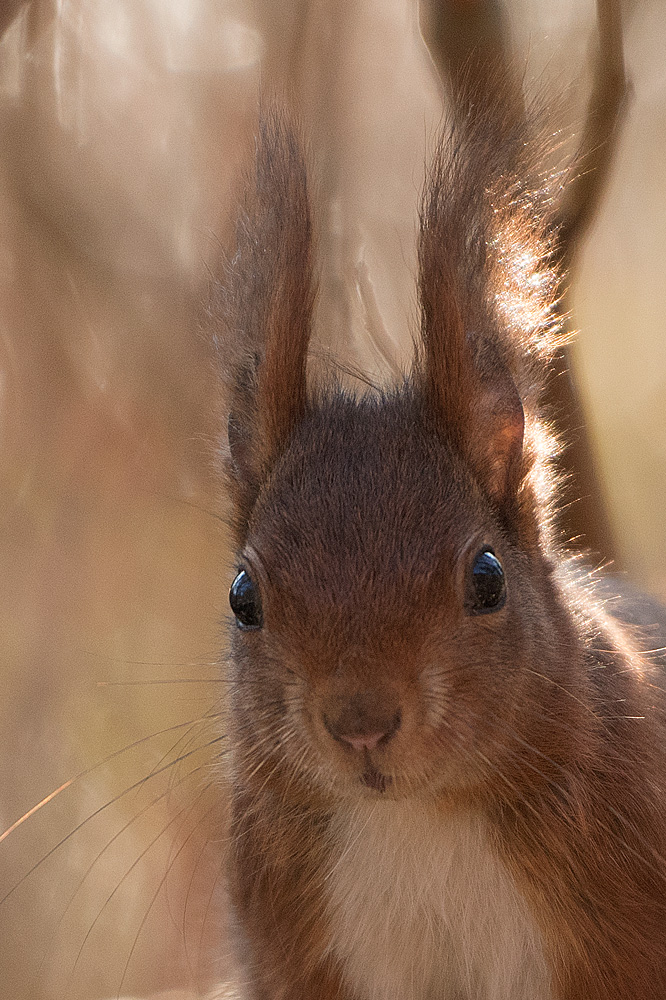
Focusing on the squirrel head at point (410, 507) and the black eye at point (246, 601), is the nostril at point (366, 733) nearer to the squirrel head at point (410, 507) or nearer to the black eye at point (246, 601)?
the squirrel head at point (410, 507)

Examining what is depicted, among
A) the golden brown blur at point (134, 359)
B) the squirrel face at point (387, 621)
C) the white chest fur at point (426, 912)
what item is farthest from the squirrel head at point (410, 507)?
the golden brown blur at point (134, 359)

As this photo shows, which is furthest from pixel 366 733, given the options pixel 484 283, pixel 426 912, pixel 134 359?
pixel 134 359

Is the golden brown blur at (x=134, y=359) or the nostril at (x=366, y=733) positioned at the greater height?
the golden brown blur at (x=134, y=359)

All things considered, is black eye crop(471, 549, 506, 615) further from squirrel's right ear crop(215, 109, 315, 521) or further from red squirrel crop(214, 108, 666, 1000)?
squirrel's right ear crop(215, 109, 315, 521)

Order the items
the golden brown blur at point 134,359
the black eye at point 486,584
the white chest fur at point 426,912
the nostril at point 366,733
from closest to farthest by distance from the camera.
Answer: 1. the nostril at point 366,733
2. the black eye at point 486,584
3. the white chest fur at point 426,912
4. the golden brown blur at point 134,359

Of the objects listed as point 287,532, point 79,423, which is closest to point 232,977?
point 287,532

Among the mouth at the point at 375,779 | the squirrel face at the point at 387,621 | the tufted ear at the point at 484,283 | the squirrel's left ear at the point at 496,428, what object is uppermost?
the tufted ear at the point at 484,283

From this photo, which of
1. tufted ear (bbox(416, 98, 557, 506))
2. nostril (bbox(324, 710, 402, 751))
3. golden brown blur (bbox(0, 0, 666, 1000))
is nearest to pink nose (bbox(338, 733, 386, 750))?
nostril (bbox(324, 710, 402, 751))
